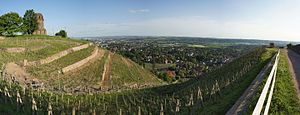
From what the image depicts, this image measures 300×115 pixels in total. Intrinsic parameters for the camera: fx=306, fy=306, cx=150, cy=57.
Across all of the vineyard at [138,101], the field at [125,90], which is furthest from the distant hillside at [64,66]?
the vineyard at [138,101]

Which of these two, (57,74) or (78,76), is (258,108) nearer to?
(57,74)

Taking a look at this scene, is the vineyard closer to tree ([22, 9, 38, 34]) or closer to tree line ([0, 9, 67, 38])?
tree line ([0, 9, 67, 38])

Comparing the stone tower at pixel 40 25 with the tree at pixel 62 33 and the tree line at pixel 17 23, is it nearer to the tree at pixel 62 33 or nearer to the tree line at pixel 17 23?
the tree line at pixel 17 23

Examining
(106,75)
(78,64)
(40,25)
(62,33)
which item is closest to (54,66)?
(78,64)

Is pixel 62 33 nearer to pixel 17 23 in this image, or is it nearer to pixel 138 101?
pixel 17 23

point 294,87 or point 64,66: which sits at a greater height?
point 294,87

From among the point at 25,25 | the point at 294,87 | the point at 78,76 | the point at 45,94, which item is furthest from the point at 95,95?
the point at 25,25

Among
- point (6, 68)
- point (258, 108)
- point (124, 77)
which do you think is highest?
point (258, 108)
